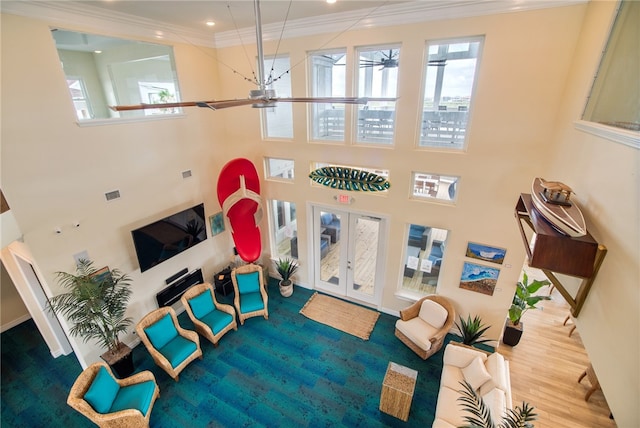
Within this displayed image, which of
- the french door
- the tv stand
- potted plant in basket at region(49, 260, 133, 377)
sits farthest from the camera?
the french door

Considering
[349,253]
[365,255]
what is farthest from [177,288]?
[365,255]

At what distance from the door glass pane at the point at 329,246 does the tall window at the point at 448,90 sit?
2.67 meters

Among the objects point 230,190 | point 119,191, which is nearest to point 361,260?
point 230,190

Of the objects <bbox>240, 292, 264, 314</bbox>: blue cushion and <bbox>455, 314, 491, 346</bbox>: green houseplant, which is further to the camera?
<bbox>240, 292, 264, 314</bbox>: blue cushion

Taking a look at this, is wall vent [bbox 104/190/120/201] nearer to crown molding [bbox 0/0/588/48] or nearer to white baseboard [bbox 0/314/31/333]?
crown molding [bbox 0/0/588/48]

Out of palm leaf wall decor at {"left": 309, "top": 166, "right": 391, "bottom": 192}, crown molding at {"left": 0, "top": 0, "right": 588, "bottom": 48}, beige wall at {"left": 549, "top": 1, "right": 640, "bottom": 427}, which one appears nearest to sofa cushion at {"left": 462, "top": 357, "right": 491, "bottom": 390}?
beige wall at {"left": 549, "top": 1, "right": 640, "bottom": 427}

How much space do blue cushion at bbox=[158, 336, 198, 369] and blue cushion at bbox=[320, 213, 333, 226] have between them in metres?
3.52

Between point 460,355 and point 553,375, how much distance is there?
1987 mm

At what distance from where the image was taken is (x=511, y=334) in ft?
18.1

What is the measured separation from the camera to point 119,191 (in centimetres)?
497

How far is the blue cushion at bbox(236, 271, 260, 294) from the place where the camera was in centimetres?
639

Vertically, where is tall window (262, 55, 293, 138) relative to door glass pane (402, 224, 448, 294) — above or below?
above

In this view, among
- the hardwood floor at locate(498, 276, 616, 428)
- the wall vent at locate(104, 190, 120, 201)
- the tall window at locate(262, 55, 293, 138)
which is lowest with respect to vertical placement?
the hardwood floor at locate(498, 276, 616, 428)

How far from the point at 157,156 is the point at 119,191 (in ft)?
3.09
